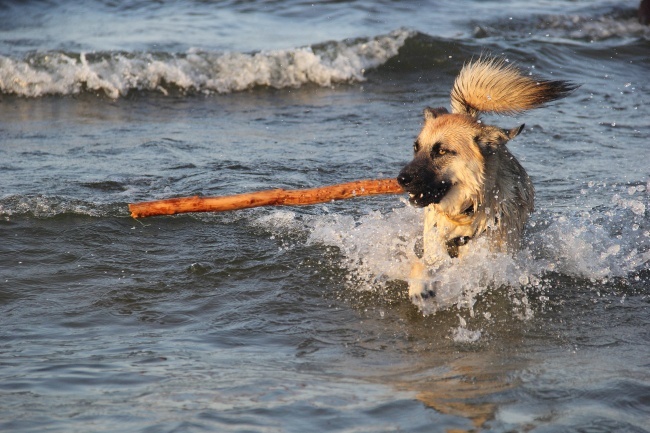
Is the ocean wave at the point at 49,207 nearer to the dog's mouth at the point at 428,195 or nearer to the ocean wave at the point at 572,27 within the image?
the dog's mouth at the point at 428,195

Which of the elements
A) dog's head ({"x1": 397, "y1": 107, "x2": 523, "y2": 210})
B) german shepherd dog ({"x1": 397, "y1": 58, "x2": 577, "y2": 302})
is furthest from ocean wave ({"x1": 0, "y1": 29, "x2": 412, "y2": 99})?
dog's head ({"x1": 397, "y1": 107, "x2": 523, "y2": 210})

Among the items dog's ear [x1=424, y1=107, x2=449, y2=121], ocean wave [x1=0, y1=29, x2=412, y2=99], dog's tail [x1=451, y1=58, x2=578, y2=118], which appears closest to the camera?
dog's tail [x1=451, y1=58, x2=578, y2=118]

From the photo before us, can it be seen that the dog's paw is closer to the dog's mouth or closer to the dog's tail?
the dog's mouth

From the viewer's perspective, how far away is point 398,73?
14.0m

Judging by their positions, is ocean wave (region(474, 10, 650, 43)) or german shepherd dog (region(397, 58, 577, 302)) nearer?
german shepherd dog (region(397, 58, 577, 302))

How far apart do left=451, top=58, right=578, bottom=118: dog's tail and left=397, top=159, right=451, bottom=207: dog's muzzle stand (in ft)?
2.36

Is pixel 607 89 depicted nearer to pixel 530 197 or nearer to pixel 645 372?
pixel 530 197

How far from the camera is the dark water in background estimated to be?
13.5 feet

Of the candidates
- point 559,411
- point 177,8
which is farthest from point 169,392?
point 177,8

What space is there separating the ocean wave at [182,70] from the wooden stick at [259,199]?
286 inches

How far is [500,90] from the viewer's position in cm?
592

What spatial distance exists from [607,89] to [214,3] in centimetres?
837

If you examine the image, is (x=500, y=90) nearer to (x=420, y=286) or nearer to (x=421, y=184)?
(x=421, y=184)

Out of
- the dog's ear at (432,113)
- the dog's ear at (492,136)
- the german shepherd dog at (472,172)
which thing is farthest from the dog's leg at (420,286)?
the dog's ear at (432,113)
